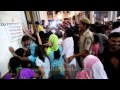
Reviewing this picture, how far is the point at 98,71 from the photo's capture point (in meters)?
1.09

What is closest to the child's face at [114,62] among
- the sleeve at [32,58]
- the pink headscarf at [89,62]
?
the pink headscarf at [89,62]

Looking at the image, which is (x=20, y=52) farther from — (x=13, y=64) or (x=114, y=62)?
(x=114, y=62)

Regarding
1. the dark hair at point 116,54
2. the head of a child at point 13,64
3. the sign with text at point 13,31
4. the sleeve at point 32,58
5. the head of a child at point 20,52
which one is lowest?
the head of a child at point 13,64

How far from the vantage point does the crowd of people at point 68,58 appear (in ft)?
3.67

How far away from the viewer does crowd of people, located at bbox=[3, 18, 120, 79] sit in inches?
44.0

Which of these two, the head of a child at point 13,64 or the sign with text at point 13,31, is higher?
the sign with text at point 13,31

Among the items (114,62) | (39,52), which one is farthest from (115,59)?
(39,52)

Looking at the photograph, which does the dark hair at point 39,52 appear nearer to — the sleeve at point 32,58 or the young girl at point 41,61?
the young girl at point 41,61

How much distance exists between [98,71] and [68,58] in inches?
28.9

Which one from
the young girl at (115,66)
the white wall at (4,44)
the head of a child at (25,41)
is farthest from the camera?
the head of a child at (25,41)

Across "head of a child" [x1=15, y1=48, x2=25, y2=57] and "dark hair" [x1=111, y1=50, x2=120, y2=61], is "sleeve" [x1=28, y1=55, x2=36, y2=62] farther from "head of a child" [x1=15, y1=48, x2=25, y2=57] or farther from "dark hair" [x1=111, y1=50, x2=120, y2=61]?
"dark hair" [x1=111, y1=50, x2=120, y2=61]
